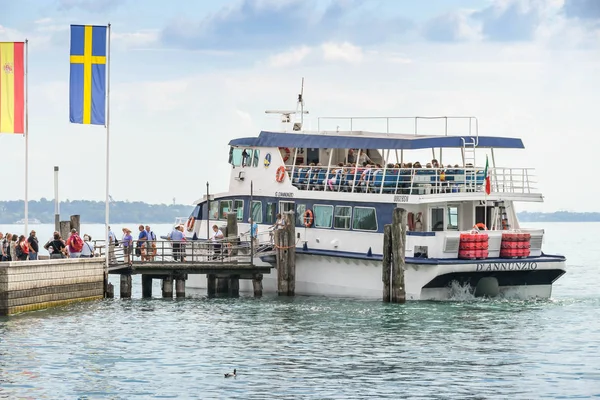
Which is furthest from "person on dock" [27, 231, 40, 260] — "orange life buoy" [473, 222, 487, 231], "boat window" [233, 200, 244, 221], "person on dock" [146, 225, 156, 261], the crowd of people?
"orange life buoy" [473, 222, 487, 231]

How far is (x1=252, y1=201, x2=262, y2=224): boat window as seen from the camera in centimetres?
4944

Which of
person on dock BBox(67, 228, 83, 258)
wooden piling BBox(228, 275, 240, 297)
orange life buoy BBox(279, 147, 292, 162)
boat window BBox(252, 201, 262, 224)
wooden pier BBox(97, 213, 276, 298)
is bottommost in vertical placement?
wooden piling BBox(228, 275, 240, 297)

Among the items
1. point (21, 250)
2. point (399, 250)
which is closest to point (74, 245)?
Answer: point (21, 250)

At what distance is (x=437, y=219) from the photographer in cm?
4450

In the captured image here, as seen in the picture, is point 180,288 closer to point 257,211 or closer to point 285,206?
point 257,211

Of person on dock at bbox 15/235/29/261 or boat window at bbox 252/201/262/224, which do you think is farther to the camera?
boat window at bbox 252/201/262/224

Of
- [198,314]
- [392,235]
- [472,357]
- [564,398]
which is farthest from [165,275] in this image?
[564,398]

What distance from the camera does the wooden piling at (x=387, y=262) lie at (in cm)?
4262

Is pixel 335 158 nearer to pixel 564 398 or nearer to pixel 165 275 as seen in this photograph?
pixel 165 275

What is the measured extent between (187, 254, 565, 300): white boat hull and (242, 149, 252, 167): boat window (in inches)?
199

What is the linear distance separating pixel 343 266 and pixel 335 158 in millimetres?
5398

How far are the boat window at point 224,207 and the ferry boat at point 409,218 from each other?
7.43 feet

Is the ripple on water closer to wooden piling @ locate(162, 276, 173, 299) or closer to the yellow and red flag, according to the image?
wooden piling @ locate(162, 276, 173, 299)

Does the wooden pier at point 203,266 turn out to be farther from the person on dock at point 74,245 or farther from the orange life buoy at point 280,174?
the orange life buoy at point 280,174
